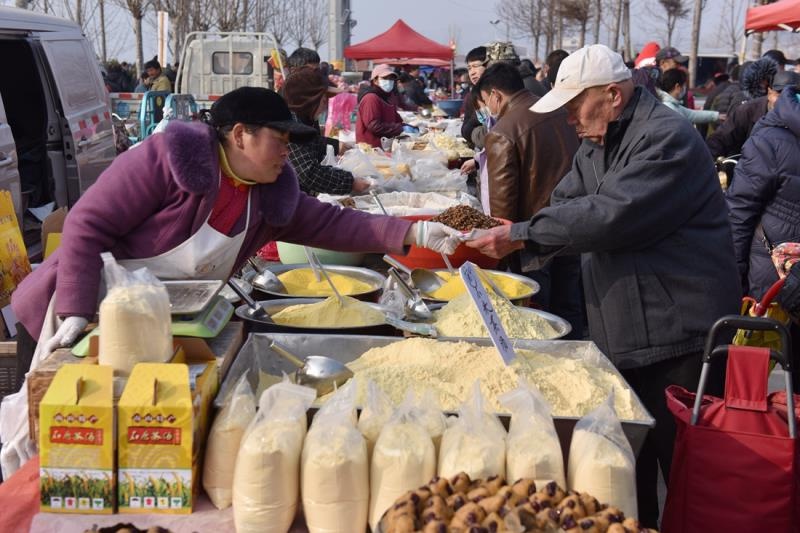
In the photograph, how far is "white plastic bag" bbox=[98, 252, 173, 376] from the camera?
77.1 inches

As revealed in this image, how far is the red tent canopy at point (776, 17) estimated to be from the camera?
10023mm

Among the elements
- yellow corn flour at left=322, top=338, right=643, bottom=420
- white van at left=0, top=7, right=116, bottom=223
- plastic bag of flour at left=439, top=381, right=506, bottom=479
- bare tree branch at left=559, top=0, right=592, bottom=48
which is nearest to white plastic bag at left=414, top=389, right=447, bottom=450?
plastic bag of flour at left=439, top=381, right=506, bottom=479

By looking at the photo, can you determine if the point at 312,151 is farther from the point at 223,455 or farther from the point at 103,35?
the point at 103,35

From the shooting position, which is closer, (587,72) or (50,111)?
(587,72)

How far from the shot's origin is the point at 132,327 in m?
1.97

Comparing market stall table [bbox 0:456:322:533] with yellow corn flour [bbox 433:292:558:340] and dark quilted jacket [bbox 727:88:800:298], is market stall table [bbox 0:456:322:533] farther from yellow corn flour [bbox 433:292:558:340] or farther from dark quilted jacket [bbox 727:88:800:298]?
dark quilted jacket [bbox 727:88:800:298]

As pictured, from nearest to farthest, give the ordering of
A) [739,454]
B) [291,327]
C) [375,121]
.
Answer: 1. [739,454]
2. [291,327]
3. [375,121]

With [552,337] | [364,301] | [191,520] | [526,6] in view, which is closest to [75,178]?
[364,301]

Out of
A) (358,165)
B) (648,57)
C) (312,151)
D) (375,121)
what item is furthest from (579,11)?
(312,151)

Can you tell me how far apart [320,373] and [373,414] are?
0.42 meters

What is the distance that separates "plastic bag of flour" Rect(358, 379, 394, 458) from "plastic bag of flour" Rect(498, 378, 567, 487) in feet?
0.93

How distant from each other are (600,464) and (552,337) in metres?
1.17

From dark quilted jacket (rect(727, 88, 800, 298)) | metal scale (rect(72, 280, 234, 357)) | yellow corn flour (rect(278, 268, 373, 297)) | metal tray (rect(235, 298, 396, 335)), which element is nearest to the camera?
metal scale (rect(72, 280, 234, 357))

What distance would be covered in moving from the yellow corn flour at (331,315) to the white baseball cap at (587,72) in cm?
99
